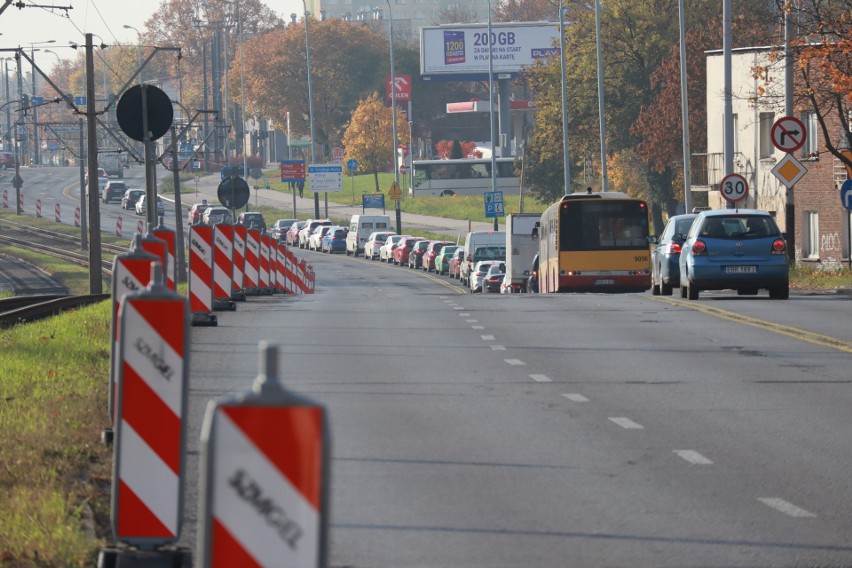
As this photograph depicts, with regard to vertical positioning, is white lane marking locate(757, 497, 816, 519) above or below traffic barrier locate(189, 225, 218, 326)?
below

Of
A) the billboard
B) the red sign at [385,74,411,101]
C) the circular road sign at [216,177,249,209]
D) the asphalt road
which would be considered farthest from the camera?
the red sign at [385,74,411,101]

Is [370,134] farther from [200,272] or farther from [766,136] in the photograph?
[200,272]

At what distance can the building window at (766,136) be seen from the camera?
60.1m

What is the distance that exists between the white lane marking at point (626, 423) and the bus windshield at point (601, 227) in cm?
2871

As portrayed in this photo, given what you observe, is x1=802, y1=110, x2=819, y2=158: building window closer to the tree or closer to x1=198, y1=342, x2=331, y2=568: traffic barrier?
x1=198, y1=342, x2=331, y2=568: traffic barrier

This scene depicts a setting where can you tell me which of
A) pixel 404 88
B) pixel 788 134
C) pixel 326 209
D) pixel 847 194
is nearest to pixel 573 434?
pixel 788 134

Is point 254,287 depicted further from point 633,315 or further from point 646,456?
point 646,456

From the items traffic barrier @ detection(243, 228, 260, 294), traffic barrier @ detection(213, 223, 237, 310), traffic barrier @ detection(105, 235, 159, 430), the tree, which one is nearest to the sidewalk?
the tree

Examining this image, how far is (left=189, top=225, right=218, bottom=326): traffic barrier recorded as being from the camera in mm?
21656

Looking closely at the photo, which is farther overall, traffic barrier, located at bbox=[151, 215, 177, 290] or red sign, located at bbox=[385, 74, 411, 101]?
red sign, located at bbox=[385, 74, 411, 101]

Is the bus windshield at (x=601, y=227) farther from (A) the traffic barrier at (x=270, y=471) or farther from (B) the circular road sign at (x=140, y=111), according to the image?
(A) the traffic barrier at (x=270, y=471)

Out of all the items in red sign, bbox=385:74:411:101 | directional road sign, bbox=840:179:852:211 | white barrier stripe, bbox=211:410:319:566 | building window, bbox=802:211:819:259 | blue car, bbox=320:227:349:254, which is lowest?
blue car, bbox=320:227:349:254

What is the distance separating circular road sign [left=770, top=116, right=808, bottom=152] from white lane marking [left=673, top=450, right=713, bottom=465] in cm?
2410

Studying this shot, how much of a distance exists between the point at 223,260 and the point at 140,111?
2.85 metres
